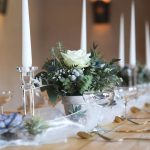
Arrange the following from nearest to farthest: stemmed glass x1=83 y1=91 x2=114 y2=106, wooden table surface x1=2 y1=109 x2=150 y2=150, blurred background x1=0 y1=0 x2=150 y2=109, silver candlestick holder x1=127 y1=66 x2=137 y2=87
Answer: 1. wooden table surface x1=2 y1=109 x2=150 y2=150
2. stemmed glass x1=83 y1=91 x2=114 y2=106
3. silver candlestick holder x1=127 y1=66 x2=137 y2=87
4. blurred background x1=0 y1=0 x2=150 y2=109

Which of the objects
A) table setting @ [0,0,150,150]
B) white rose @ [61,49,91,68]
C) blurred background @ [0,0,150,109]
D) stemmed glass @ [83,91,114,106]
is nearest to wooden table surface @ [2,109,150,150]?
table setting @ [0,0,150,150]

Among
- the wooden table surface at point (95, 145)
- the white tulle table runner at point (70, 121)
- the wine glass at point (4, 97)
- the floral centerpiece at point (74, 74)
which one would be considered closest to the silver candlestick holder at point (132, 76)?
the white tulle table runner at point (70, 121)

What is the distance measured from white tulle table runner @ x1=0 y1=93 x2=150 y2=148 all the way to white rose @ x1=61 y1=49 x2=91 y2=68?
165 mm

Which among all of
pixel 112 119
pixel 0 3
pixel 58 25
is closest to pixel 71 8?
pixel 58 25

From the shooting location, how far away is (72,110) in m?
1.31

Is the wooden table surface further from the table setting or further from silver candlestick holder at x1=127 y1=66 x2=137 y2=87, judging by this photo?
silver candlestick holder at x1=127 y1=66 x2=137 y2=87

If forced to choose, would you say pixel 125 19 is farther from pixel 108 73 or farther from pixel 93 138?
pixel 93 138

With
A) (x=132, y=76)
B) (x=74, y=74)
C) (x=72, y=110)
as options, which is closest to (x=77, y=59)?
(x=74, y=74)

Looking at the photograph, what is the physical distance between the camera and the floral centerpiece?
1314mm

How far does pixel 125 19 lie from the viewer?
17.8ft

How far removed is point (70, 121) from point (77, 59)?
0.29 m

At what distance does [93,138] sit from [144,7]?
16.0 feet

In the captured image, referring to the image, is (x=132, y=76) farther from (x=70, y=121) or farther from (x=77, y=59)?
(x=70, y=121)

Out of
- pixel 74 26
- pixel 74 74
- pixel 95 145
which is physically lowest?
pixel 95 145
